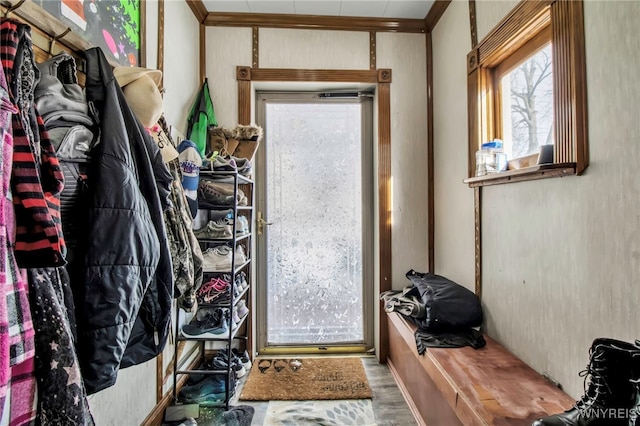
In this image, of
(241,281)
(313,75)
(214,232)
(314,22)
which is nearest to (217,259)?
(214,232)

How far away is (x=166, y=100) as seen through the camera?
1765 mm

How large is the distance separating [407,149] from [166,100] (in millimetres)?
1701

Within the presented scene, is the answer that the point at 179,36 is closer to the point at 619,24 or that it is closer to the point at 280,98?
the point at 280,98

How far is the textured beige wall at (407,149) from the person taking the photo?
2398 mm

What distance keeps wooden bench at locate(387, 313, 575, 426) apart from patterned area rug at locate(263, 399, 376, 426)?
0.29m

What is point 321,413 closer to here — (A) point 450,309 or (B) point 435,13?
(A) point 450,309

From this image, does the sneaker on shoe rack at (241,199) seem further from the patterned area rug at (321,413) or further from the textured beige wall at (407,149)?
the patterned area rug at (321,413)

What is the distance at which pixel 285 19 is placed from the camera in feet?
7.59

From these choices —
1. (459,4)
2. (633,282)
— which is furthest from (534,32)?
(633,282)

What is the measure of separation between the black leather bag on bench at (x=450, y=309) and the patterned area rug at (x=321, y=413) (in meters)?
0.61

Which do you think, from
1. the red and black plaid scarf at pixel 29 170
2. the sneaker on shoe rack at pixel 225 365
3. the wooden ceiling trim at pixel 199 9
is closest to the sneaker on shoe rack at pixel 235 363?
the sneaker on shoe rack at pixel 225 365

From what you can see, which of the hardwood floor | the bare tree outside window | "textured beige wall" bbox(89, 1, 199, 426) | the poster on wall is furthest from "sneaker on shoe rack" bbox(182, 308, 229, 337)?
the bare tree outside window

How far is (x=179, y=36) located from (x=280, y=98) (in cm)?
84

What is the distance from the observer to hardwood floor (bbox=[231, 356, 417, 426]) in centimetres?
172
